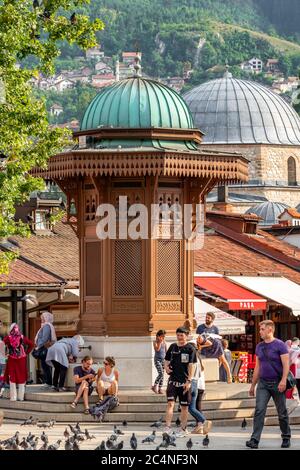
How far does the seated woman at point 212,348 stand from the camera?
23.4m

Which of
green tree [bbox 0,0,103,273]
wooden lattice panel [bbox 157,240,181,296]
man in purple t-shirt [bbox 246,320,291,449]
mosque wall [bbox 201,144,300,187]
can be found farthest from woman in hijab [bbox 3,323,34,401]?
mosque wall [bbox 201,144,300,187]

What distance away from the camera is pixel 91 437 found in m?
18.3

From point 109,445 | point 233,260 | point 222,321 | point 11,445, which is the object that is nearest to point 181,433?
point 109,445

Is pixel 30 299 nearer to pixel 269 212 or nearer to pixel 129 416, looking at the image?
pixel 129 416

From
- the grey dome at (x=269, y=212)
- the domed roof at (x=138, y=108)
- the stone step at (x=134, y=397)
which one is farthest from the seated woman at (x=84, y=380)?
the grey dome at (x=269, y=212)

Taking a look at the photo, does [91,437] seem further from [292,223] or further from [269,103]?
[269,103]

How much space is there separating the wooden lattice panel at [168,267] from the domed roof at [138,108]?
1835 millimetres

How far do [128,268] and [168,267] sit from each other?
Result: 0.66 m

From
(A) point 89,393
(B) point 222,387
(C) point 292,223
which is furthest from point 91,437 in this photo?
(C) point 292,223

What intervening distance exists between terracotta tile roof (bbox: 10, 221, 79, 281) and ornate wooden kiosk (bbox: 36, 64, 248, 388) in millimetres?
8955

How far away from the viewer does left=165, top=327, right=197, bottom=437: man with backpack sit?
19359 millimetres

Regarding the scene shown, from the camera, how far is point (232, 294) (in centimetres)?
3334

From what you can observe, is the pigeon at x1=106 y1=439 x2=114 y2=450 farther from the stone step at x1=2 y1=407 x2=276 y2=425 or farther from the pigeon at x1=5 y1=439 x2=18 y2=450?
the stone step at x1=2 y1=407 x2=276 y2=425

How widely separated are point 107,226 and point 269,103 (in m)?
55.9
